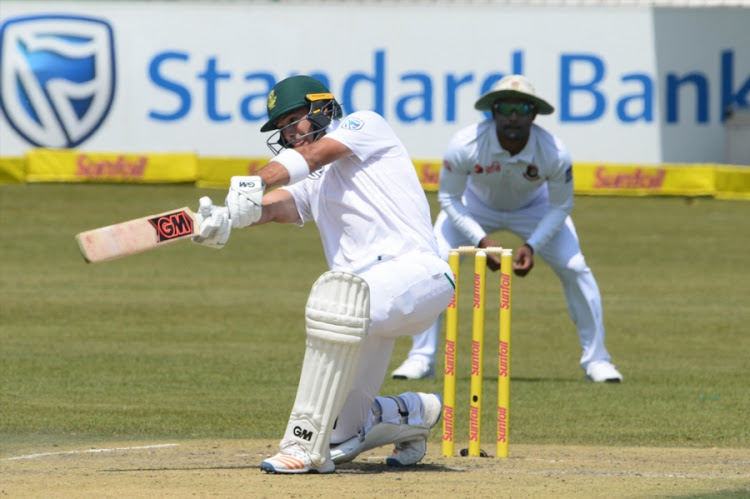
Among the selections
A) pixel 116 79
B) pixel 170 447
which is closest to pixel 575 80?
pixel 116 79

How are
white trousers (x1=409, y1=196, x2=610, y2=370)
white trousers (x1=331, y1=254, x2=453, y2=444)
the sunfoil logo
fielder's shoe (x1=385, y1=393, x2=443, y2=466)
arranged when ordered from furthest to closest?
the sunfoil logo
white trousers (x1=409, y1=196, x2=610, y2=370)
fielder's shoe (x1=385, y1=393, x2=443, y2=466)
white trousers (x1=331, y1=254, x2=453, y2=444)

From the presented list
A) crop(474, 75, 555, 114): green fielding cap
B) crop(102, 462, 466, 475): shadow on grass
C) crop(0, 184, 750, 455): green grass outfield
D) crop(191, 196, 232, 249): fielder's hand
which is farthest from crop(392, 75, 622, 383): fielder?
crop(191, 196, 232, 249): fielder's hand

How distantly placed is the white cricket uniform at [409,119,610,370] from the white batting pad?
11.5 ft

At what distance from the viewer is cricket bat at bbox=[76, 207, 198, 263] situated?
5.19 m

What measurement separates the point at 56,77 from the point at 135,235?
54.6 ft

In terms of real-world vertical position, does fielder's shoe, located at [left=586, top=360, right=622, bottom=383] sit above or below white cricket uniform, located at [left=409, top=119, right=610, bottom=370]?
below

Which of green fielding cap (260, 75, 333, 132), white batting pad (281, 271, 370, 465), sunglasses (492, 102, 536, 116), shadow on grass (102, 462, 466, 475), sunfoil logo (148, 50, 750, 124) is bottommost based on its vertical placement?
shadow on grass (102, 462, 466, 475)

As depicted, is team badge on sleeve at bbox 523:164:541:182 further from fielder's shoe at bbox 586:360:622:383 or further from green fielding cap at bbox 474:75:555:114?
fielder's shoe at bbox 586:360:622:383

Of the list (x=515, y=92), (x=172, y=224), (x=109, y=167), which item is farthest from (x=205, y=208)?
(x=109, y=167)

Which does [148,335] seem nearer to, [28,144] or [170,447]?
[170,447]

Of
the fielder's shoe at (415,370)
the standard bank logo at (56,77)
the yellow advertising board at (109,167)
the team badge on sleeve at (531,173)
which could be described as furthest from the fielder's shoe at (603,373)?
the standard bank logo at (56,77)

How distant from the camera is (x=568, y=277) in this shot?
901cm

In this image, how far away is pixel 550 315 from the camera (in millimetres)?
12023

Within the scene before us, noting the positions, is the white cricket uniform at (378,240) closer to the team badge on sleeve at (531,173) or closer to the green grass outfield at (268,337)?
the green grass outfield at (268,337)
